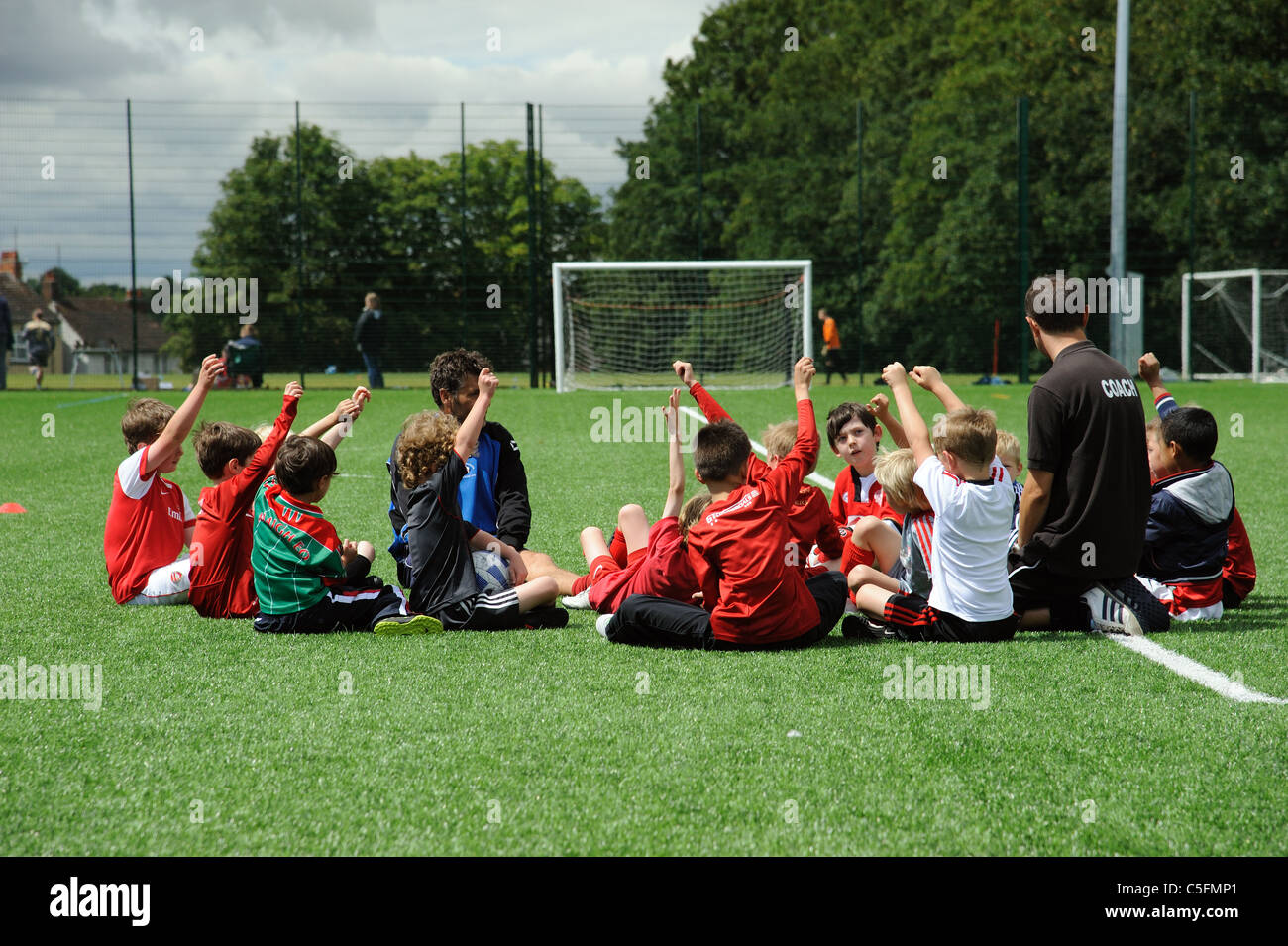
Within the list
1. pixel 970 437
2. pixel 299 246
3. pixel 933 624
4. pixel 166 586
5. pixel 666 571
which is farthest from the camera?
pixel 299 246

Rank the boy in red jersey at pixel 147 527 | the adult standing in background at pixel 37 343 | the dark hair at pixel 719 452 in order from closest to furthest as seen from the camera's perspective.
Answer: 1. the dark hair at pixel 719 452
2. the boy in red jersey at pixel 147 527
3. the adult standing in background at pixel 37 343

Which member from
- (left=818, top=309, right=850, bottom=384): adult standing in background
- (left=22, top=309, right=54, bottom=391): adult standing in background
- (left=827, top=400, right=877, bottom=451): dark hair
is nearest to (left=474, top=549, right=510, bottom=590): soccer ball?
(left=827, top=400, right=877, bottom=451): dark hair

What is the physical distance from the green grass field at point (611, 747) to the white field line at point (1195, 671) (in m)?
0.07

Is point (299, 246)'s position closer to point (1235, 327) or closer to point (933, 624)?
point (1235, 327)

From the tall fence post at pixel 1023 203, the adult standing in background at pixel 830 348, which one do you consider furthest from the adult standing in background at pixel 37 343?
the tall fence post at pixel 1023 203

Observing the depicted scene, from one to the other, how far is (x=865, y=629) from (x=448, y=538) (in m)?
1.94

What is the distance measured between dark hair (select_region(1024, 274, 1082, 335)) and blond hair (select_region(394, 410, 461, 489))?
2.67 meters

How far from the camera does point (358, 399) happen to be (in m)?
5.73

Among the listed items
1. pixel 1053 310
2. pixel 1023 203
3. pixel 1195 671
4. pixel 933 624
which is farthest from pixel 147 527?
pixel 1023 203

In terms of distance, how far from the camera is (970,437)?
4.71 meters

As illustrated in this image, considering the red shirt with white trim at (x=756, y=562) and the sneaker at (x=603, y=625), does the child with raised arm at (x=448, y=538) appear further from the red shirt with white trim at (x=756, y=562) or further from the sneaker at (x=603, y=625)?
the red shirt with white trim at (x=756, y=562)

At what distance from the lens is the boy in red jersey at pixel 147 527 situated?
5.66 metres

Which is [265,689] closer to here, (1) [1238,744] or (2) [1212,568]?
(1) [1238,744]

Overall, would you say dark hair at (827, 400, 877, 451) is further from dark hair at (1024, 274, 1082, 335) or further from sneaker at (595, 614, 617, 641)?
sneaker at (595, 614, 617, 641)
